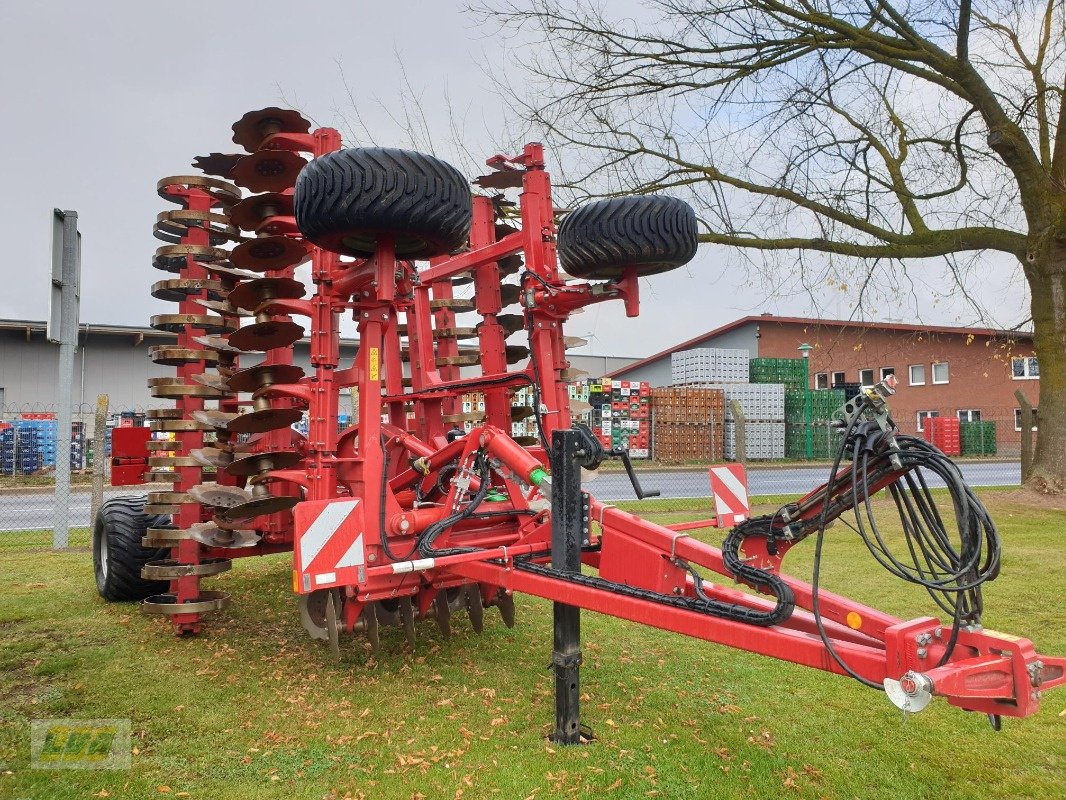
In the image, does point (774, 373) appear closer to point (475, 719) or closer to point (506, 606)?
point (506, 606)

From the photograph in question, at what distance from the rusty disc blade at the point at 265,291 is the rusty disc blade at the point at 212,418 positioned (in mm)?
824

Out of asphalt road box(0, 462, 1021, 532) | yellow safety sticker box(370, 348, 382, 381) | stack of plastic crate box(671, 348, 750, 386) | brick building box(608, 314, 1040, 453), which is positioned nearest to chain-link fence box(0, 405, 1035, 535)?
asphalt road box(0, 462, 1021, 532)

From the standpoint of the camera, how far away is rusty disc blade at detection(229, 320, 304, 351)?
5.01m

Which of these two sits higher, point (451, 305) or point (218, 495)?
point (451, 305)

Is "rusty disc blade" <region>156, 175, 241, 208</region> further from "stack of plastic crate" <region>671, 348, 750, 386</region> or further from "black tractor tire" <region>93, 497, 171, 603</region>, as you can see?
"stack of plastic crate" <region>671, 348, 750, 386</region>

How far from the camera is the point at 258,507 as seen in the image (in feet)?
15.4

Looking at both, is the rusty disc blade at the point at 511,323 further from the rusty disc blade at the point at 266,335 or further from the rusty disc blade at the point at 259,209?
the rusty disc blade at the point at 259,209

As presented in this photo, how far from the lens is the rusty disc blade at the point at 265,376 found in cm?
506

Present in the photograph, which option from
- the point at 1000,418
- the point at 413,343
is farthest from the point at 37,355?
the point at 1000,418

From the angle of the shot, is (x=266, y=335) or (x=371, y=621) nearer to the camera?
(x=371, y=621)

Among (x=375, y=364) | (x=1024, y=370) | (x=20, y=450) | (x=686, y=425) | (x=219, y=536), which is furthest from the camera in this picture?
(x=1024, y=370)

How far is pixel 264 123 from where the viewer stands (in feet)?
17.0
